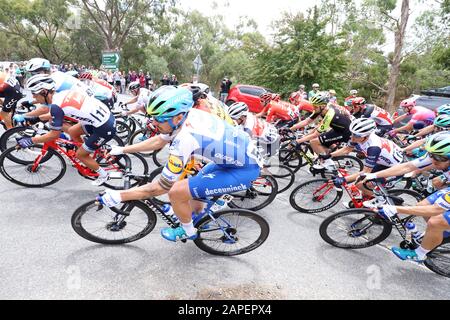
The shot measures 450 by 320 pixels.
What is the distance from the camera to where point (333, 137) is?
5.95 meters

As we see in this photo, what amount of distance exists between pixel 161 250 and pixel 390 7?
2103 cm

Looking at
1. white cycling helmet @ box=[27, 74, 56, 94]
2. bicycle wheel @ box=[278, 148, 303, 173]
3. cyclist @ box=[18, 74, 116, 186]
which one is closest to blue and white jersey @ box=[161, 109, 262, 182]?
cyclist @ box=[18, 74, 116, 186]

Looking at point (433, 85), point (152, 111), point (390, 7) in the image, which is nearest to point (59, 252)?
point (152, 111)

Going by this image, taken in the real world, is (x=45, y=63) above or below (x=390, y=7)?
below

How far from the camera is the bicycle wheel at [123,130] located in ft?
25.1

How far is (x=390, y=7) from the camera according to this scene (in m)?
17.5

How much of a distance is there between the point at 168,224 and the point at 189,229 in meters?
0.34

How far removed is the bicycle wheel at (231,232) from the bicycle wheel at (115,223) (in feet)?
2.23

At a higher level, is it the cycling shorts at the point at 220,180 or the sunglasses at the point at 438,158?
the sunglasses at the point at 438,158

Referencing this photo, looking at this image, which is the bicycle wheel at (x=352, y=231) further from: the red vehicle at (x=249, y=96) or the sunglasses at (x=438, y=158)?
the red vehicle at (x=249, y=96)

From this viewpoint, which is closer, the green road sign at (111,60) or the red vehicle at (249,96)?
the red vehicle at (249,96)

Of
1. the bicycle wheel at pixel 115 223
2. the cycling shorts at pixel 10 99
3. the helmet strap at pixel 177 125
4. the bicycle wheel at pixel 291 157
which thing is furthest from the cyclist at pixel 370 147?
the cycling shorts at pixel 10 99

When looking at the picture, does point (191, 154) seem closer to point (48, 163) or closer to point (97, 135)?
point (97, 135)

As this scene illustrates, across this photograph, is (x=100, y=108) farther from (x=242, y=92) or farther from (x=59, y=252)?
(x=242, y=92)
